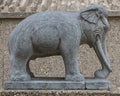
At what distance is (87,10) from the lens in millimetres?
2936

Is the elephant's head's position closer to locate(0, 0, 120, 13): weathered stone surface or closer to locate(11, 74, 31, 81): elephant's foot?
locate(11, 74, 31, 81): elephant's foot

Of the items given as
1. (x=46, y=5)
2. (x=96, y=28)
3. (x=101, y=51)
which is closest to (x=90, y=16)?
(x=96, y=28)

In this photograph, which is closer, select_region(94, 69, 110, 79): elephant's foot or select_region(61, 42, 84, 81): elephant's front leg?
select_region(61, 42, 84, 81): elephant's front leg

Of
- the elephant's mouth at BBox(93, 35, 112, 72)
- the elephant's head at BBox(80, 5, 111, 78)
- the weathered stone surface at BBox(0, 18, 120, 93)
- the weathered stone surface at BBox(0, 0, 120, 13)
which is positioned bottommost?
the weathered stone surface at BBox(0, 18, 120, 93)

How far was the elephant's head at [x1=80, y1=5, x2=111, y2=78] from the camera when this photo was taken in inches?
114

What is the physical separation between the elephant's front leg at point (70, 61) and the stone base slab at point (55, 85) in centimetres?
4

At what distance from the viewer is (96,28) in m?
2.89

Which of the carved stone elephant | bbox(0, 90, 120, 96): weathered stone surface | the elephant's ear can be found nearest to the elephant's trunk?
the carved stone elephant

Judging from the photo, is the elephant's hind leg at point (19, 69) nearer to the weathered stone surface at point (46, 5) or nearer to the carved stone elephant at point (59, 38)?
the carved stone elephant at point (59, 38)

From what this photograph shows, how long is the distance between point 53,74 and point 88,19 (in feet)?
5.05

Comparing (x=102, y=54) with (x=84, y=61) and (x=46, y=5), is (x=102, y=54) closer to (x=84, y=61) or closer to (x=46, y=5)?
(x=84, y=61)

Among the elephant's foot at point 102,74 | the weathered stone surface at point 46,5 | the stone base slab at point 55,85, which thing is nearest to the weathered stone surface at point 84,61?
the weathered stone surface at point 46,5

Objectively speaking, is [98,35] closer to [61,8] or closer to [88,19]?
[88,19]

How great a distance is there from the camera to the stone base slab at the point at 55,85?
9.22ft
